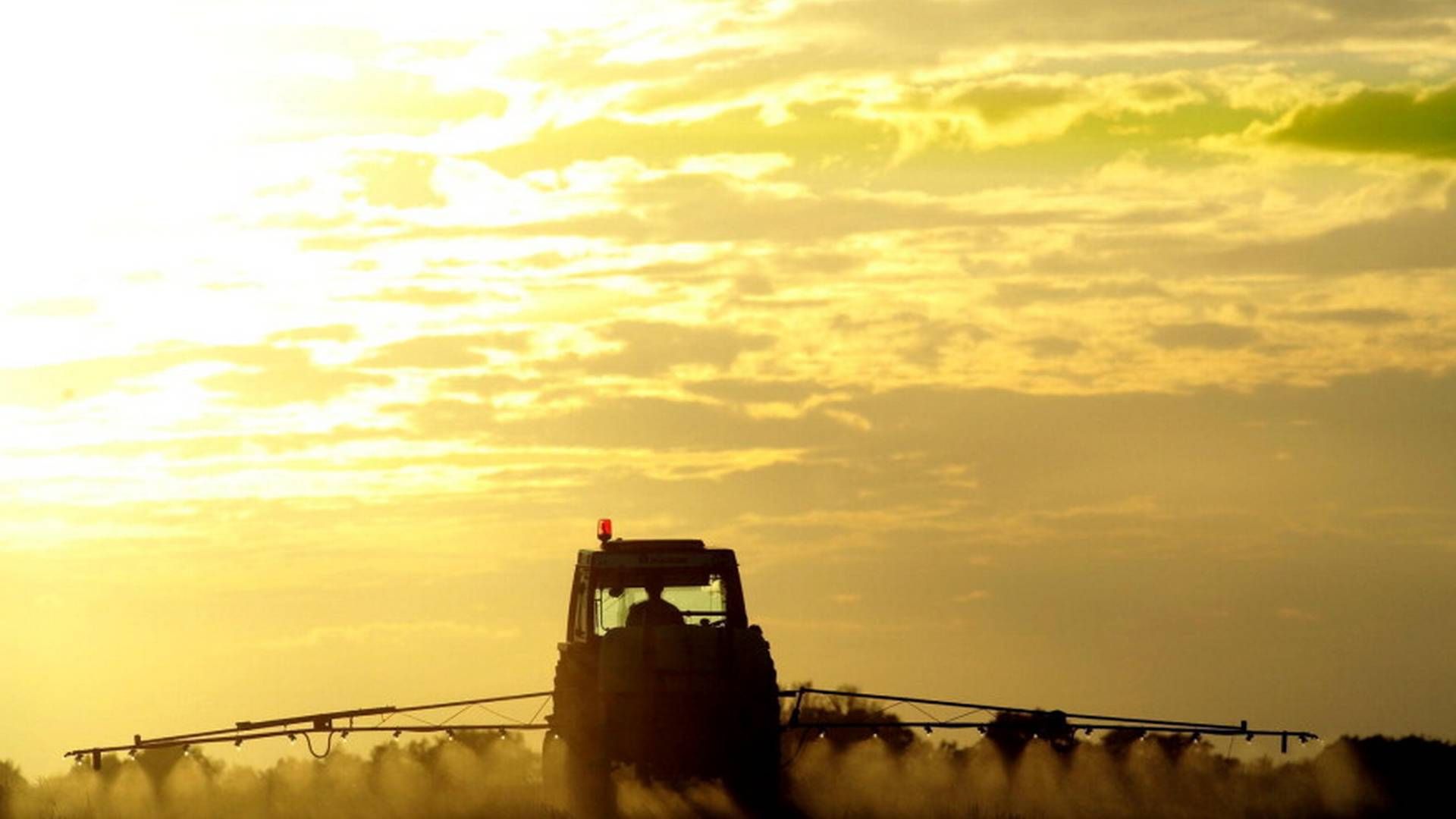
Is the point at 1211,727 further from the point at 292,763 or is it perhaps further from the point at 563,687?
the point at 292,763

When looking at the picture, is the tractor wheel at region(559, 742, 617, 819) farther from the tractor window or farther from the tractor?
the tractor window

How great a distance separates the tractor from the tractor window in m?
0.01

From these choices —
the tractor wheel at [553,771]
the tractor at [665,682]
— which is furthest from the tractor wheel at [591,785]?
the tractor wheel at [553,771]

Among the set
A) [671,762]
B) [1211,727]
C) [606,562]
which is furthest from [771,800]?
[1211,727]

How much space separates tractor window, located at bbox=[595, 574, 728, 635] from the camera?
1443 inches

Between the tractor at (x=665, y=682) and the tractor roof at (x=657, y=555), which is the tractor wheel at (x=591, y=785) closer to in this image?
the tractor at (x=665, y=682)

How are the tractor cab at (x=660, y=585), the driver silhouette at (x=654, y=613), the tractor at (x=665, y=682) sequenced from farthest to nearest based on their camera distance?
the tractor cab at (x=660, y=585)
the driver silhouette at (x=654, y=613)
the tractor at (x=665, y=682)

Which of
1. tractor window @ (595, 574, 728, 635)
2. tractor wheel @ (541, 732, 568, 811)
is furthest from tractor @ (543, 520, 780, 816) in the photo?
tractor wheel @ (541, 732, 568, 811)

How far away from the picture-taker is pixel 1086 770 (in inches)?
1754

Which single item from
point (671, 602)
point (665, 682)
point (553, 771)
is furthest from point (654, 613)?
point (553, 771)

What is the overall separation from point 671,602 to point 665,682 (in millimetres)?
2822

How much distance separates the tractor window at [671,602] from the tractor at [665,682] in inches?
0.4

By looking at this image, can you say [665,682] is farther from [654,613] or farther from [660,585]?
[660,585]

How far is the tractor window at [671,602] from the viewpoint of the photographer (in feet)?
120
